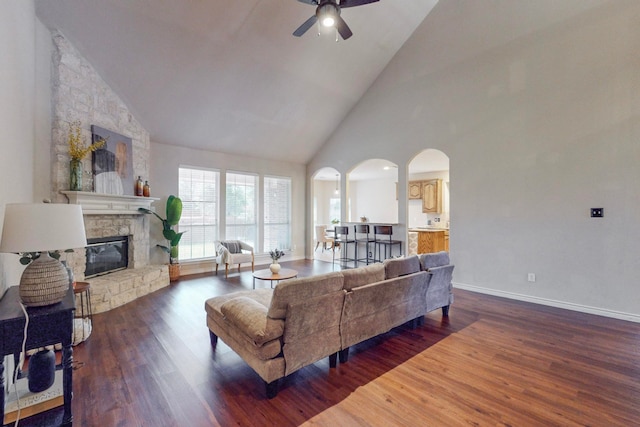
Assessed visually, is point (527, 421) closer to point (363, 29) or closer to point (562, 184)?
point (562, 184)

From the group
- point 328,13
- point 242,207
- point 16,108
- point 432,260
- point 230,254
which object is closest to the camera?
point 16,108

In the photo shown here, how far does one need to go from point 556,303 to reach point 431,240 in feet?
11.0

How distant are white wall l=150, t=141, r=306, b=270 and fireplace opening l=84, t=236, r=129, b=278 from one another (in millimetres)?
714

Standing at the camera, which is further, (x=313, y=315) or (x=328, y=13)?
(x=328, y=13)

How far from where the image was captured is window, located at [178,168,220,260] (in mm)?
6387

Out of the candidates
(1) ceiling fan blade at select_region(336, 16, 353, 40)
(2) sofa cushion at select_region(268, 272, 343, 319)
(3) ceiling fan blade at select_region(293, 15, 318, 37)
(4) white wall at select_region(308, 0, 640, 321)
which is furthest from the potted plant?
(4) white wall at select_region(308, 0, 640, 321)

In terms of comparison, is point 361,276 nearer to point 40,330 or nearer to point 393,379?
point 393,379

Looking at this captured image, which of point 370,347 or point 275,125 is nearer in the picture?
point 370,347

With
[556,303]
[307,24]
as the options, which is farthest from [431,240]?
[307,24]

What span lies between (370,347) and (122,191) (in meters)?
4.69

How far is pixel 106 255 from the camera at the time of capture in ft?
15.7

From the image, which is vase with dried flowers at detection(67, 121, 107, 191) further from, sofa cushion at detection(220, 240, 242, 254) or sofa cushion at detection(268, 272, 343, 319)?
sofa cushion at detection(268, 272, 343, 319)

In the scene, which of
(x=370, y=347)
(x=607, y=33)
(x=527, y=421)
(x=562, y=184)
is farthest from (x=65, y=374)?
(x=607, y=33)

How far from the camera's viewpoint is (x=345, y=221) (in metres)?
7.42
